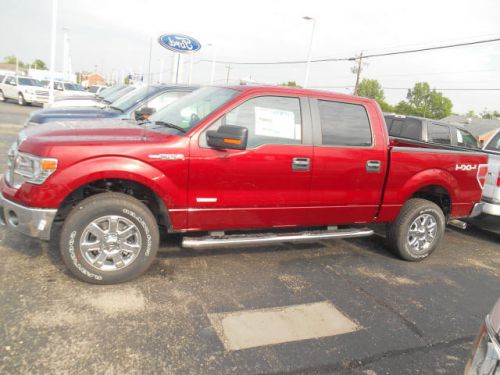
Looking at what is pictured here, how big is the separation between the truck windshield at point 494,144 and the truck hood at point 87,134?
6293 mm

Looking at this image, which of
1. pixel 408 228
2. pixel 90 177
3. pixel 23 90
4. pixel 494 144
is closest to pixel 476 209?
pixel 408 228

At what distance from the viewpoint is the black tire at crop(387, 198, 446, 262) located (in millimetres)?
4789

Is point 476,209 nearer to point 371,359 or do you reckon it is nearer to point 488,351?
point 371,359

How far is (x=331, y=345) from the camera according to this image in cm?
303

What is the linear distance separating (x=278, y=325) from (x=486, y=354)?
68.7 inches

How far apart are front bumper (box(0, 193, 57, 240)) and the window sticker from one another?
6.55 feet

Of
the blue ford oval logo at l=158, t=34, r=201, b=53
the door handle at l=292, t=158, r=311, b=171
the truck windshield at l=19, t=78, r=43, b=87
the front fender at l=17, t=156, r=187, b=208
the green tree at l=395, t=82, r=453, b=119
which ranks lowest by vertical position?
the front fender at l=17, t=156, r=187, b=208

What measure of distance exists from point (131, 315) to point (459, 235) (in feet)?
18.5

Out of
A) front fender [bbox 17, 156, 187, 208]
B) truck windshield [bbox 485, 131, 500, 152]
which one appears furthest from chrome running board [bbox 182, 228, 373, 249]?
truck windshield [bbox 485, 131, 500, 152]

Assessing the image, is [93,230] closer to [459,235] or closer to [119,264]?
[119,264]

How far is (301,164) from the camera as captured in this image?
4.02 m

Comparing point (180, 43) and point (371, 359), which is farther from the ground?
point (180, 43)

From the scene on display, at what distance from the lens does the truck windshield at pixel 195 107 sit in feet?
12.7

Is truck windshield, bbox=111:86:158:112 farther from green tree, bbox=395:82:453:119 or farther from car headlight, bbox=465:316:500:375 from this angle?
green tree, bbox=395:82:453:119
